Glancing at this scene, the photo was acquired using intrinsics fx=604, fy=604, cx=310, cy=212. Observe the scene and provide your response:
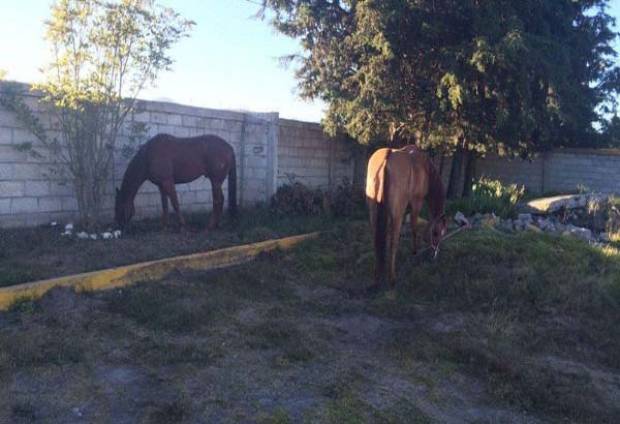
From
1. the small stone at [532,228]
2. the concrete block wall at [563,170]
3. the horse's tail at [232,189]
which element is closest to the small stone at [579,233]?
the small stone at [532,228]

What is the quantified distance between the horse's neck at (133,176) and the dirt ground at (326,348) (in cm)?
238

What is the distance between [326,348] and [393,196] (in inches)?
96.5

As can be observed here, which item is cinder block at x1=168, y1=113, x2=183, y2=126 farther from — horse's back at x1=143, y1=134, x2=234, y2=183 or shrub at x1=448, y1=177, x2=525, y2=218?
shrub at x1=448, y1=177, x2=525, y2=218

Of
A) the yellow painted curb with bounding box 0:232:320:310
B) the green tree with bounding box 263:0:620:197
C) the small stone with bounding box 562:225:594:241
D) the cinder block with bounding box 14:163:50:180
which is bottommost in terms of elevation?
the yellow painted curb with bounding box 0:232:320:310

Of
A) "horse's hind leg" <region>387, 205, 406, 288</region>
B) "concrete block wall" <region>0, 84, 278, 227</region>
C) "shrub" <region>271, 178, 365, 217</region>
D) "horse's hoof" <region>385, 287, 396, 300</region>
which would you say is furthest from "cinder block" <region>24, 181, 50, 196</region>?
"horse's hoof" <region>385, 287, 396, 300</region>

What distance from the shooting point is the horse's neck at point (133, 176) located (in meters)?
8.97

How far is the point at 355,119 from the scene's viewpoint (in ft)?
42.5

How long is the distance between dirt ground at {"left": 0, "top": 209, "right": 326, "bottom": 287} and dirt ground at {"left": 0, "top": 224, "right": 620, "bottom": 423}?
0.70 meters

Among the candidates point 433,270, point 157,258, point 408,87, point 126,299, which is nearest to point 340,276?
point 433,270

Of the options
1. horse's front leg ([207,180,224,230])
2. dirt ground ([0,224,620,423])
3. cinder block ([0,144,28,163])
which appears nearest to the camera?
dirt ground ([0,224,620,423])

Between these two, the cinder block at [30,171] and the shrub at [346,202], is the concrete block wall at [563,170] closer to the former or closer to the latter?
the shrub at [346,202]

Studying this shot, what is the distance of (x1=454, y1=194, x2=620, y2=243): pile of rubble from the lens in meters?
10.5

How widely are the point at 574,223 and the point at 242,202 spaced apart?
678 centimetres

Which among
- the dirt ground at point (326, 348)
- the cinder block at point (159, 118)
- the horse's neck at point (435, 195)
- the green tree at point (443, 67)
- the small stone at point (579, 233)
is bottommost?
the dirt ground at point (326, 348)
